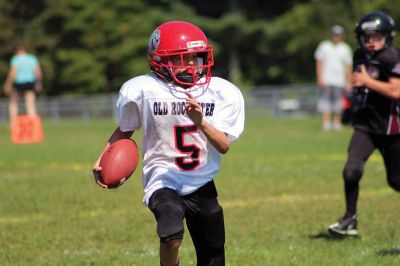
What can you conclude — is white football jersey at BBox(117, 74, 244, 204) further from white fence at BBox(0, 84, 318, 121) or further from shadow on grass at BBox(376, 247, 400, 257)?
white fence at BBox(0, 84, 318, 121)

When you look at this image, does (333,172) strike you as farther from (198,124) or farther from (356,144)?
(198,124)

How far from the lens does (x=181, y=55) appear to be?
4430 mm

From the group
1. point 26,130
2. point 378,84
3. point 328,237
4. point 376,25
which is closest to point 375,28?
point 376,25

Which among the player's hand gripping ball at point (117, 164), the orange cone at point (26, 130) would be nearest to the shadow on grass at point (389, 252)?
the player's hand gripping ball at point (117, 164)

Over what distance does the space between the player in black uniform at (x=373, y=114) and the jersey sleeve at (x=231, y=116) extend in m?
1.79

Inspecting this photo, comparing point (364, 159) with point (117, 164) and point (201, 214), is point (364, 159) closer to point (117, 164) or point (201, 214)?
point (201, 214)

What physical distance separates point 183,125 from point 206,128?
0.23 meters

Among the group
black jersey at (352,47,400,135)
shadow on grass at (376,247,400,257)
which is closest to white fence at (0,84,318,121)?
black jersey at (352,47,400,135)

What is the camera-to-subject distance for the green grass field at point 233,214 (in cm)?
573

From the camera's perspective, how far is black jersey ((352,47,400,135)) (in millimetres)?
6199

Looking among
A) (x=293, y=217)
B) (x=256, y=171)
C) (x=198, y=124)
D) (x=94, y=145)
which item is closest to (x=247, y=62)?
(x=94, y=145)

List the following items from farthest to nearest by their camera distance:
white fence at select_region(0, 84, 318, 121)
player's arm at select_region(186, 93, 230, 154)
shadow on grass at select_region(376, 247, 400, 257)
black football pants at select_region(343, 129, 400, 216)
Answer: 1. white fence at select_region(0, 84, 318, 121)
2. black football pants at select_region(343, 129, 400, 216)
3. shadow on grass at select_region(376, 247, 400, 257)
4. player's arm at select_region(186, 93, 230, 154)

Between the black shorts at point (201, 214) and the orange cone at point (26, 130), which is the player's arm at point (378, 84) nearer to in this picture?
the black shorts at point (201, 214)

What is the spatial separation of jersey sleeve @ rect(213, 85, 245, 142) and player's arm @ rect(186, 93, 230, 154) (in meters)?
0.06
